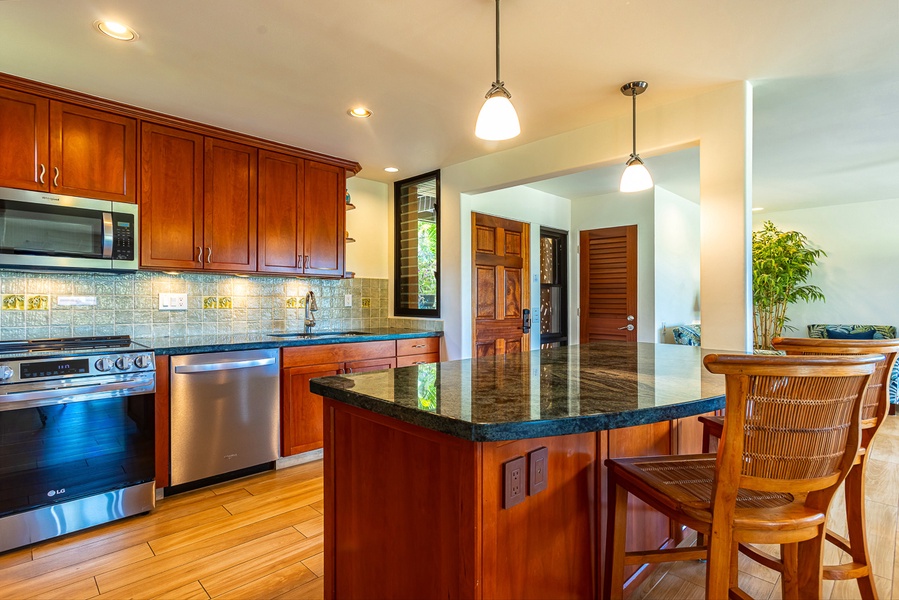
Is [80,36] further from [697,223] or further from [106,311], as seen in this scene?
[697,223]

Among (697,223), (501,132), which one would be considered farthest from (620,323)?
(501,132)

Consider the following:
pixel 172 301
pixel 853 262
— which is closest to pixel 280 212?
pixel 172 301

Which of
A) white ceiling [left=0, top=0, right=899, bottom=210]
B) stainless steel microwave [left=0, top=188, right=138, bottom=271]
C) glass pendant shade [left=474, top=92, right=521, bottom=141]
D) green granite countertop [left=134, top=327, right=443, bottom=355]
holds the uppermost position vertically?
white ceiling [left=0, top=0, right=899, bottom=210]

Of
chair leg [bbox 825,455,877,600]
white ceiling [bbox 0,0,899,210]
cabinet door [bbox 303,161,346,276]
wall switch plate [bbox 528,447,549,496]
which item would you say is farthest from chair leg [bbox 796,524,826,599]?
cabinet door [bbox 303,161,346,276]

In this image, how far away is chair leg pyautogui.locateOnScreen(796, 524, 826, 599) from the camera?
1.28 m

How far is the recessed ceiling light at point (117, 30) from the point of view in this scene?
6.10ft

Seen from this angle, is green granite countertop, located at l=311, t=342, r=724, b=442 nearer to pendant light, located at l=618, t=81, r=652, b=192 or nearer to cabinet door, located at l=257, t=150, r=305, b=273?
pendant light, located at l=618, t=81, r=652, b=192

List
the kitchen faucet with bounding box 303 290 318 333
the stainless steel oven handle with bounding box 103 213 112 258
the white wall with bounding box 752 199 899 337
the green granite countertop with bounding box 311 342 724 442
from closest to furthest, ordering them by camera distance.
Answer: the green granite countertop with bounding box 311 342 724 442 < the stainless steel oven handle with bounding box 103 213 112 258 < the kitchen faucet with bounding box 303 290 318 333 < the white wall with bounding box 752 199 899 337

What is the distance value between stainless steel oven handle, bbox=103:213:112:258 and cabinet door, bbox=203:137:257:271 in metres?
0.52

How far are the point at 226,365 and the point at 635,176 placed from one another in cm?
261

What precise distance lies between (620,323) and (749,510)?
13.5 feet

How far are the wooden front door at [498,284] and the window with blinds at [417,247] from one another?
1.19 ft

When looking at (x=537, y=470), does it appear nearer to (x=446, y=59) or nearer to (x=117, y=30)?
(x=446, y=59)

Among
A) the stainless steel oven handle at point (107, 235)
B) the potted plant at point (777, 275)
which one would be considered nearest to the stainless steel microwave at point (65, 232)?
the stainless steel oven handle at point (107, 235)
